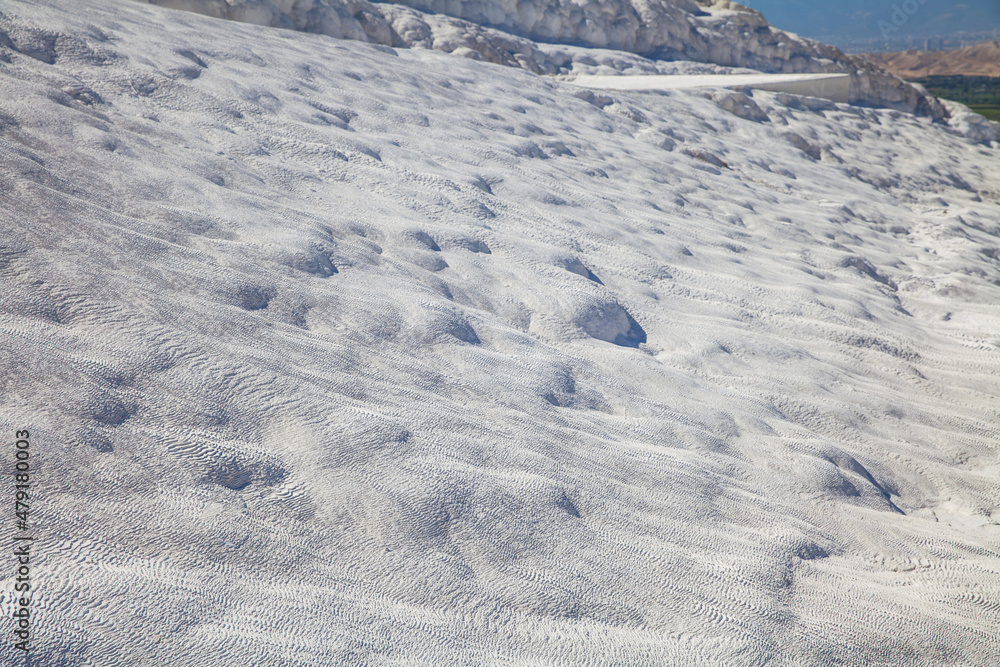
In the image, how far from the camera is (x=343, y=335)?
224cm

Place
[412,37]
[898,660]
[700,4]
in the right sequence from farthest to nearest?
[700,4] → [412,37] → [898,660]

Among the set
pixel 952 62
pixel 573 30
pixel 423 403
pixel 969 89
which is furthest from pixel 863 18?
pixel 423 403

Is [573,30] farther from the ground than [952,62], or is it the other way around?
[952,62]

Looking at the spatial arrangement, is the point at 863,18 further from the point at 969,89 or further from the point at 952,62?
the point at 969,89

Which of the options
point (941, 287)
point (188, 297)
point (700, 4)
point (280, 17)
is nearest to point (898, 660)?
point (188, 297)

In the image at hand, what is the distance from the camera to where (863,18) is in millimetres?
99000

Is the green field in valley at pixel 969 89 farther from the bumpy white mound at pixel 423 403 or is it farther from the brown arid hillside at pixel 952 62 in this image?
the bumpy white mound at pixel 423 403

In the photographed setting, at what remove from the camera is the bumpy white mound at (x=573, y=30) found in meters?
7.36

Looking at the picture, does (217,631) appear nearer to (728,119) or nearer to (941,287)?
(941,287)

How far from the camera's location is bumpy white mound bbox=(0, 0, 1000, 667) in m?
1.41

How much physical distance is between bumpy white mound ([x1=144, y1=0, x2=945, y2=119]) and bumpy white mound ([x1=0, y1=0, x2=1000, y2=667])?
341 cm

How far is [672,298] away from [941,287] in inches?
98.9

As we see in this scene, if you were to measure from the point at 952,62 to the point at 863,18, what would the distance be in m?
74.5

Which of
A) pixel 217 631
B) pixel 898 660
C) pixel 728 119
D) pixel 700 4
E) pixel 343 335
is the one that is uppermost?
pixel 700 4
